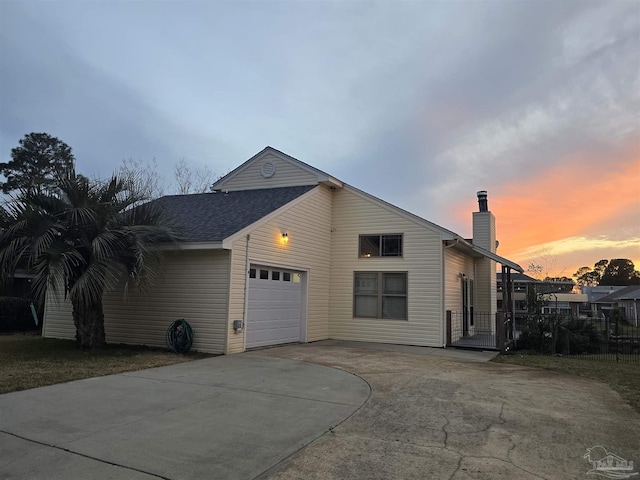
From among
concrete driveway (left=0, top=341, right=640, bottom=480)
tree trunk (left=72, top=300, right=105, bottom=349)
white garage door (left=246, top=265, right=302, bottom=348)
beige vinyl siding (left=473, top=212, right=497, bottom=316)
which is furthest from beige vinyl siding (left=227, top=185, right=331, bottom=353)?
beige vinyl siding (left=473, top=212, right=497, bottom=316)

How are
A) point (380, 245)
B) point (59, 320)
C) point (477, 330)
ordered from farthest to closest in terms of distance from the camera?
point (477, 330), point (380, 245), point (59, 320)

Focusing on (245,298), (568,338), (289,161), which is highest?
(289,161)

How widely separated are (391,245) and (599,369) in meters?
6.54

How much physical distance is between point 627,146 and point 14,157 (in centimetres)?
3895

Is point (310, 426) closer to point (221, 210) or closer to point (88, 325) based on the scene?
point (88, 325)

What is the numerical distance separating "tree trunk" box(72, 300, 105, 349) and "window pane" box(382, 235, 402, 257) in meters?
8.50

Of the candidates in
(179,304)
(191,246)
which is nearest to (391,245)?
(191,246)

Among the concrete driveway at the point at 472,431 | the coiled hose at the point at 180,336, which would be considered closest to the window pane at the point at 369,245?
the concrete driveway at the point at 472,431

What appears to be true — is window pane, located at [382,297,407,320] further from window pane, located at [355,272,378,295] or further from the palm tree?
the palm tree

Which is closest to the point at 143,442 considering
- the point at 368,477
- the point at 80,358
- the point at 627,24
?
the point at 368,477

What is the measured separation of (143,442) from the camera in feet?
14.3

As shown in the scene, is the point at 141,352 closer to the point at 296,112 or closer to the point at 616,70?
the point at 296,112

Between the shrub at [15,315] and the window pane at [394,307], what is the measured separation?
1253 cm

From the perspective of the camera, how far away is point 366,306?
14484 mm
